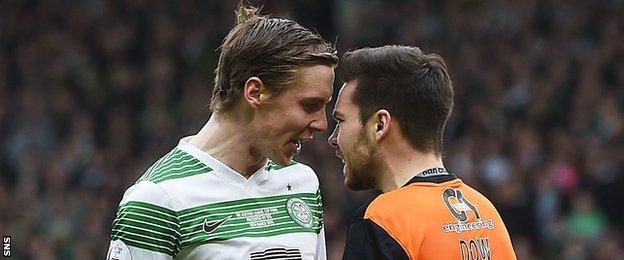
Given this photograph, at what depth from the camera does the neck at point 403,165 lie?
3559 millimetres

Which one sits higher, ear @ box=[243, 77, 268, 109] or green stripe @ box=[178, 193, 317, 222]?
ear @ box=[243, 77, 268, 109]

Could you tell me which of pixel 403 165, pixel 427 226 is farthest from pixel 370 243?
pixel 403 165

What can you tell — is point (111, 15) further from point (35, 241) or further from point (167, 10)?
point (35, 241)

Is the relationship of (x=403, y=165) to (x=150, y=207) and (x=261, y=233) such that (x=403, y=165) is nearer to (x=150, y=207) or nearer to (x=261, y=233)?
(x=261, y=233)

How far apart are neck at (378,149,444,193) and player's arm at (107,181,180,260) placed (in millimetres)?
644

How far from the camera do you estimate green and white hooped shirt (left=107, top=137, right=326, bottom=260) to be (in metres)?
3.65

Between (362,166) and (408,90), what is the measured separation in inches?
10.1

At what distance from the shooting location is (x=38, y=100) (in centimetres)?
1287

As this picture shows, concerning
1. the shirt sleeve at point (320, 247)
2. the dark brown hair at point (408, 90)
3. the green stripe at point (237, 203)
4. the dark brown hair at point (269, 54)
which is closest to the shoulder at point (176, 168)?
the green stripe at point (237, 203)

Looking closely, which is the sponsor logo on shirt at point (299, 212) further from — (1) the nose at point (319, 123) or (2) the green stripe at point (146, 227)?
(2) the green stripe at point (146, 227)

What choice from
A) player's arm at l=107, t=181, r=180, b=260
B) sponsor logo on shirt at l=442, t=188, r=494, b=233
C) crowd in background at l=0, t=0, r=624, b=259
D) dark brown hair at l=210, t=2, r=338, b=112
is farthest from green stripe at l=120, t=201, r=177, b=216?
crowd in background at l=0, t=0, r=624, b=259

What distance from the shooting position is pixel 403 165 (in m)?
3.57

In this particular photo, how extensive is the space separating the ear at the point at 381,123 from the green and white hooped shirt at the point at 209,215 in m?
0.52

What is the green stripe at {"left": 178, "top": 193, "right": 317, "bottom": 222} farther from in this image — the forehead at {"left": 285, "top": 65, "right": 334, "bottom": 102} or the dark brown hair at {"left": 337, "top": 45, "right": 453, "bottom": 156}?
the dark brown hair at {"left": 337, "top": 45, "right": 453, "bottom": 156}
